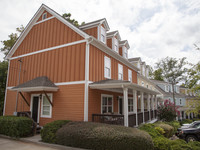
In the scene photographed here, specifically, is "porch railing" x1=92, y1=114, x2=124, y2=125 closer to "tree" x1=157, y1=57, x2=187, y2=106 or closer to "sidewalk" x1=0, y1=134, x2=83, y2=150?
"sidewalk" x1=0, y1=134, x2=83, y2=150

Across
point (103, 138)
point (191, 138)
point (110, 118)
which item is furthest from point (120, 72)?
point (103, 138)

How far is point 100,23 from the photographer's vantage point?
42.1 ft

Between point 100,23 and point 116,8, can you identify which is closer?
point 116,8

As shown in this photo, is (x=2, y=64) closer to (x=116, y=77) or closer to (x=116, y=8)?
(x=116, y=77)

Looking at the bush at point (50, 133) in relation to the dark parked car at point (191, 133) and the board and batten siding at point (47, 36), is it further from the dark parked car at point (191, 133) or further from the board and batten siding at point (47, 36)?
the dark parked car at point (191, 133)

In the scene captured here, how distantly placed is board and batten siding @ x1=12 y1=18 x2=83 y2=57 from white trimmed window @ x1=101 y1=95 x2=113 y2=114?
5183mm

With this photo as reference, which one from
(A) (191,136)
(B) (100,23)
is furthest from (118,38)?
(A) (191,136)

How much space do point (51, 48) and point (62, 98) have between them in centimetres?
436

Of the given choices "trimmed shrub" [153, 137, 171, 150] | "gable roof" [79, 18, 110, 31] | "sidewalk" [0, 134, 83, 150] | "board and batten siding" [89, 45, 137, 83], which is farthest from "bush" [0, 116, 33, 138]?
"gable roof" [79, 18, 110, 31]

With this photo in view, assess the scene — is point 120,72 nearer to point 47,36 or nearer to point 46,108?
point 47,36

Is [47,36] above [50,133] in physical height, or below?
above

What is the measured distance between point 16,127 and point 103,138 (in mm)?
5712

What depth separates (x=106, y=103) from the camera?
1255cm

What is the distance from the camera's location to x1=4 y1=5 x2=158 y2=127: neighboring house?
10016mm
